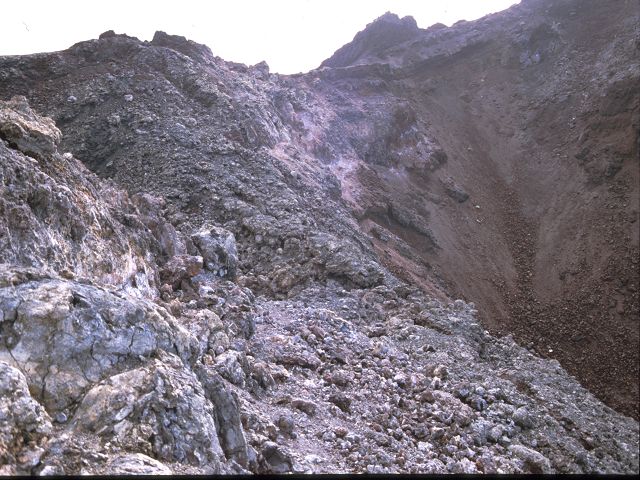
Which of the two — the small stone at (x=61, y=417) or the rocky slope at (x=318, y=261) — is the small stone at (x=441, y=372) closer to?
the rocky slope at (x=318, y=261)

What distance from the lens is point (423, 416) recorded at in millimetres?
8820

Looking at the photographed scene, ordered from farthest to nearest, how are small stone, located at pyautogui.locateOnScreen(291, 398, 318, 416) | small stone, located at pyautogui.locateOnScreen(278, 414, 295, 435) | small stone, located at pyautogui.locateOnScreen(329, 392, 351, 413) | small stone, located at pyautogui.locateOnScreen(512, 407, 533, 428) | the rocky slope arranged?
small stone, located at pyautogui.locateOnScreen(512, 407, 533, 428), small stone, located at pyautogui.locateOnScreen(329, 392, 351, 413), small stone, located at pyautogui.locateOnScreen(291, 398, 318, 416), small stone, located at pyautogui.locateOnScreen(278, 414, 295, 435), the rocky slope

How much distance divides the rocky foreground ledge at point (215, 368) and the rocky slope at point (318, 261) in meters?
0.04

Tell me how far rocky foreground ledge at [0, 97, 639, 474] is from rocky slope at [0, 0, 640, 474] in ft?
0.12

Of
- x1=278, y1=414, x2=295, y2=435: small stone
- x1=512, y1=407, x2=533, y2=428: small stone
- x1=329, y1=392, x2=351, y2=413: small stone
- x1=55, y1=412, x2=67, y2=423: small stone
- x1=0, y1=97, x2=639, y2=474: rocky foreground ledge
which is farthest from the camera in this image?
x1=512, y1=407, x2=533, y2=428: small stone

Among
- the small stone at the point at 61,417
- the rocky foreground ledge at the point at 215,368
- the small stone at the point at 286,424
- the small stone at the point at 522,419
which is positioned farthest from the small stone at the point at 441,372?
the small stone at the point at 61,417

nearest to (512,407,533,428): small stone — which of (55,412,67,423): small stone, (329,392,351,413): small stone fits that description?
(329,392,351,413): small stone

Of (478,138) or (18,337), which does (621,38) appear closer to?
(478,138)

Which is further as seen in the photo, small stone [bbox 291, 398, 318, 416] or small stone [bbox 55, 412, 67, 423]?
small stone [bbox 291, 398, 318, 416]

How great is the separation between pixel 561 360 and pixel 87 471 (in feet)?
61.1

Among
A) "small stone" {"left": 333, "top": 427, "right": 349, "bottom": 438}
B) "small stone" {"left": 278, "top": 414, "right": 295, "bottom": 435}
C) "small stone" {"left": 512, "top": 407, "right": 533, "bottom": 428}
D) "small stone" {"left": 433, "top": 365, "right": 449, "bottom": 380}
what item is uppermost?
"small stone" {"left": 433, "top": 365, "right": 449, "bottom": 380}

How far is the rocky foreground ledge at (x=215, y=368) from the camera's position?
464 cm

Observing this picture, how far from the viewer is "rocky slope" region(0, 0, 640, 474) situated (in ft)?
17.0

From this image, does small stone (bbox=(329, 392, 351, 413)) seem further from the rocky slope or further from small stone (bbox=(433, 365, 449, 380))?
small stone (bbox=(433, 365, 449, 380))
